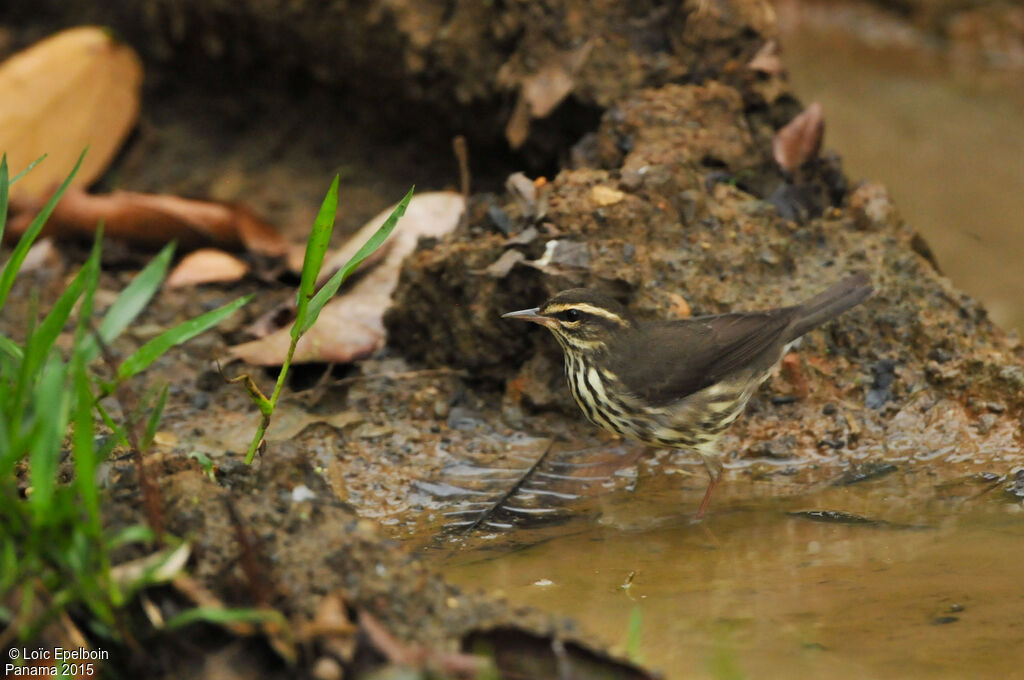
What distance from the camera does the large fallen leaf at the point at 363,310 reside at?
17.4 ft

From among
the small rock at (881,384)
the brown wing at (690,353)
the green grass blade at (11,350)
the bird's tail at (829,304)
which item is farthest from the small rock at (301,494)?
the small rock at (881,384)

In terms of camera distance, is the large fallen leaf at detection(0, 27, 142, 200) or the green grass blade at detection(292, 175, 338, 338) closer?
the green grass blade at detection(292, 175, 338, 338)

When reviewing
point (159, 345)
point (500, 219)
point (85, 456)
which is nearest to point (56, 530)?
point (85, 456)

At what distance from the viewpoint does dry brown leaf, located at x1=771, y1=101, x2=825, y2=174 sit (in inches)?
228

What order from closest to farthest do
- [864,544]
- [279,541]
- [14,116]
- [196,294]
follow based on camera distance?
[279,541]
[864,544]
[196,294]
[14,116]

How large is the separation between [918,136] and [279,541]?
7.15 m

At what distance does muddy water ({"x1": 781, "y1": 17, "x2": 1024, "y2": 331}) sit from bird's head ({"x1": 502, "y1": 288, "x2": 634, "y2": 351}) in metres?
2.57

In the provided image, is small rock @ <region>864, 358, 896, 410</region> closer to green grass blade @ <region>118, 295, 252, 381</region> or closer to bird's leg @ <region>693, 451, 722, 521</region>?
bird's leg @ <region>693, 451, 722, 521</region>

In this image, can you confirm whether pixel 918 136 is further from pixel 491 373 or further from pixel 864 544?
pixel 864 544

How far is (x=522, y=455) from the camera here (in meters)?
5.09

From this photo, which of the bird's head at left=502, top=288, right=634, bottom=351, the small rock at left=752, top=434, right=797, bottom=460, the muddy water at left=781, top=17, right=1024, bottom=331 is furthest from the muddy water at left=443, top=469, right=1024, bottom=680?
the muddy water at left=781, top=17, right=1024, bottom=331

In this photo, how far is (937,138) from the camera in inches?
344

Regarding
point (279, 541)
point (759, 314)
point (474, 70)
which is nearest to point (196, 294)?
point (474, 70)

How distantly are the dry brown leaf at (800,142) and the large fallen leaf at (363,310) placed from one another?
168 centimetres
